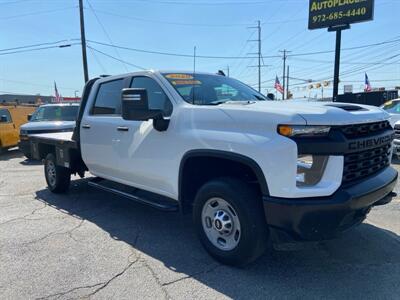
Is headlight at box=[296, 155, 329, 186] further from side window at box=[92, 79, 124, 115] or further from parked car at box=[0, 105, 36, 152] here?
parked car at box=[0, 105, 36, 152]

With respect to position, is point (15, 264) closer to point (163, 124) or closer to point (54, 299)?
point (54, 299)

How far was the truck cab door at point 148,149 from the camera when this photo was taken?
13.3 ft

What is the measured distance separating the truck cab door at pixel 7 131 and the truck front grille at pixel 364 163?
1277 cm

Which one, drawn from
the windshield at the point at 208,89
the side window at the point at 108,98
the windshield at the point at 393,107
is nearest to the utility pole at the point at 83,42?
the windshield at the point at 393,107

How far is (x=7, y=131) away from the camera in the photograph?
1325cm

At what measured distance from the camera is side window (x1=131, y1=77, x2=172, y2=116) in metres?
4.10

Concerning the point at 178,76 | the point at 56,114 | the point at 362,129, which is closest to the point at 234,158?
the point at 362,129

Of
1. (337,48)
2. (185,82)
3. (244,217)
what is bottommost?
(244,217)

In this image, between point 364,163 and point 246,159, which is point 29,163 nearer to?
point 246,159

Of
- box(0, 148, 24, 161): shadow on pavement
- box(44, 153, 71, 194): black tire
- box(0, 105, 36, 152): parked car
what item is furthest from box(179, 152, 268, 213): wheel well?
box(0, 105, 36, 152): parked car

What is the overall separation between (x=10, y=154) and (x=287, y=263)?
1301 centimetres

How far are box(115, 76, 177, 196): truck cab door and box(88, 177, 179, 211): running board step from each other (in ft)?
0.47

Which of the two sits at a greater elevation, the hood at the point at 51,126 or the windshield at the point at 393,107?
the windshield at the point at 393,107

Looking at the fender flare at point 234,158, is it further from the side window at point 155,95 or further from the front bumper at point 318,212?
the side window at point 155,95
